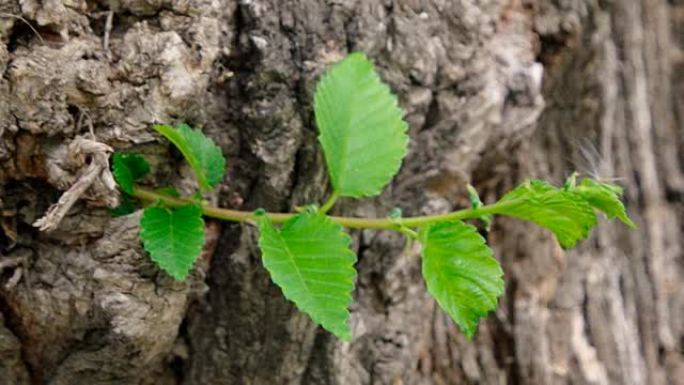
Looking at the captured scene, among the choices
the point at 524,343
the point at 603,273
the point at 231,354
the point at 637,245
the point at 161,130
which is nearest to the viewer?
the point at 161,130

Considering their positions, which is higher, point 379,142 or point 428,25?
point 428,25

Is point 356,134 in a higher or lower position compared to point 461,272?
higher

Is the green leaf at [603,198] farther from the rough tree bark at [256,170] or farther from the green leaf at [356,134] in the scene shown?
the rough tree bark at [256,170]

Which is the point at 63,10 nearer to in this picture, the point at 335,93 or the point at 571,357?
the point at 335,93

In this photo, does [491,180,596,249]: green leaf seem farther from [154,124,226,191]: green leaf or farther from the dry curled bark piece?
the dry curled bark piece

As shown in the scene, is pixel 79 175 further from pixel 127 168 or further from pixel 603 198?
pixel 603 198

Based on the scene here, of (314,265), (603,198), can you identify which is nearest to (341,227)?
(314,265)

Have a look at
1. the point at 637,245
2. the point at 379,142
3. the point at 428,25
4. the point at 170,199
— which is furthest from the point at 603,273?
the point at 170,199
